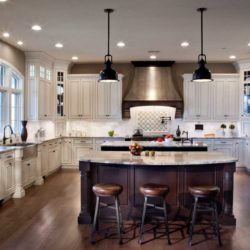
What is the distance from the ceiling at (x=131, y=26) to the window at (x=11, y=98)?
0.71 metres

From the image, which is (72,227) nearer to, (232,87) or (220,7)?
(220,7)

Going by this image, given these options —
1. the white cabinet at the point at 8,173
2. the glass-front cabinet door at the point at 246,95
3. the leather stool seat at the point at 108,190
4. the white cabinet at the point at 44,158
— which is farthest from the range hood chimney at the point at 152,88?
the leather stool seat at the point at 108,190

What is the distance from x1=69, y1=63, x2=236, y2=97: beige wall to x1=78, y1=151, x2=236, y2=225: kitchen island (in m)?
4.59

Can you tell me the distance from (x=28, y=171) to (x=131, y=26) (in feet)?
11.6

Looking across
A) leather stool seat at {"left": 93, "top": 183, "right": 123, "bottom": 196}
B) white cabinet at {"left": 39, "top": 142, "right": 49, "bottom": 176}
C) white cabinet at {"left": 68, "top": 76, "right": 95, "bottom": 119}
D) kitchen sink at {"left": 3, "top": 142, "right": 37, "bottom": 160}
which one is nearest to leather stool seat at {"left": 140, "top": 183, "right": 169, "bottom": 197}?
leather stool seat at {"left": 93, "top": 183, "right": 123, "bottom": 196}

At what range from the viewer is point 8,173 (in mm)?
5348

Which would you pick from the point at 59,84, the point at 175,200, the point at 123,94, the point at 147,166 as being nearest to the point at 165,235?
the point at 175,200

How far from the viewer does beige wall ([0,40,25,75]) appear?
6.26m

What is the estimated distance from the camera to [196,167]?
431 cm

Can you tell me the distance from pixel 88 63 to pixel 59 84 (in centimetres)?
109

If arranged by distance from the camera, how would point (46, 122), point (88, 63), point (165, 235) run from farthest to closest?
point (88, 63) < point (46, 122) < point (165, 235)

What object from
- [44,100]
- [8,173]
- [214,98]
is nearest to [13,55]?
[44,100]

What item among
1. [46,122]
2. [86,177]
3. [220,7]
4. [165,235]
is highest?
[220,7]

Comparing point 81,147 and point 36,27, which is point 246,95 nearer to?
point 81,147
